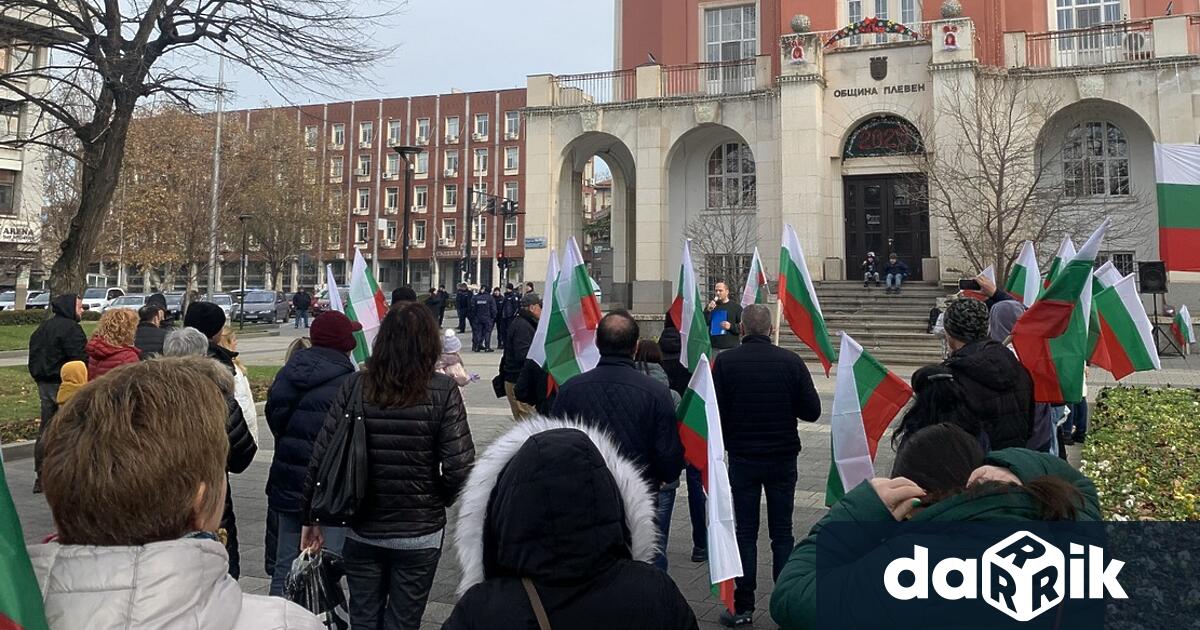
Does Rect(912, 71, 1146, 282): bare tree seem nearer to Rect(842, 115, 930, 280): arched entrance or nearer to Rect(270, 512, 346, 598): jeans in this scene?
Rect(842, 115, 930, 280): arched entrance

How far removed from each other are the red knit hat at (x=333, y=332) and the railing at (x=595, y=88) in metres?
27.8

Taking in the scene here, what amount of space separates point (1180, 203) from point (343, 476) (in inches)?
280

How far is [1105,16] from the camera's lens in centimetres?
2894

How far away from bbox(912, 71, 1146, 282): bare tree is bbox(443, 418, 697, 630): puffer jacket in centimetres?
2313

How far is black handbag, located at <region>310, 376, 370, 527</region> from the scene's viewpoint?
3.75m

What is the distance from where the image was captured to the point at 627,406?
478 centimetres

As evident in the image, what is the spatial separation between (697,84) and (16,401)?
2452 centimetres

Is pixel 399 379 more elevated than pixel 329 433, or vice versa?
pixel 399 379

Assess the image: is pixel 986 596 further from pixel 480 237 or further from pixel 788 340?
pixel 480 237

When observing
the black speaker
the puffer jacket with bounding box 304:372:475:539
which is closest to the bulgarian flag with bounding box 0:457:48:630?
the puffer jacket with bounding box 304:372:475:539

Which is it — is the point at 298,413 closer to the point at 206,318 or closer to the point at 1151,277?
the point at 206,318

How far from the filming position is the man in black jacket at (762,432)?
537 centimetres

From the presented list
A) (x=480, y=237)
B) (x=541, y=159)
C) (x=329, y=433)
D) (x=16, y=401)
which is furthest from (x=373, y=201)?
(x=329, y=433)

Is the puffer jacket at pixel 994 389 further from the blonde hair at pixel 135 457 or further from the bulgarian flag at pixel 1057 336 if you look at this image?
the blonde hair at pixel 135 457
